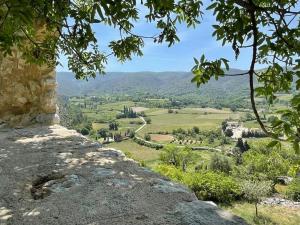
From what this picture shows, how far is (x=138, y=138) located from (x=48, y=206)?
465 ft

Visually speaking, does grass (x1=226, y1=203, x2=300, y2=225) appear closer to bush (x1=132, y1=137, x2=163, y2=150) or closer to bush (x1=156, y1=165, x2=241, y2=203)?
bush (x1=156, y1=165, x2=241, y2=203)

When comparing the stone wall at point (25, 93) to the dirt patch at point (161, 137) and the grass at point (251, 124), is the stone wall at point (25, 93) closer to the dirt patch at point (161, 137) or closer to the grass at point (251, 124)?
the dirt patch at point (161, 137)

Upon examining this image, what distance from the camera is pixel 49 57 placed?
24.6ft

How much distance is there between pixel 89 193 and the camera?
4.37 meters

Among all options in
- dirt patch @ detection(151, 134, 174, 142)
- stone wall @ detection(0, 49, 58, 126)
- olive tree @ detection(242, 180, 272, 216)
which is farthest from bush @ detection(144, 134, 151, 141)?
stone wall @ detection(0, 49, 58, 126)

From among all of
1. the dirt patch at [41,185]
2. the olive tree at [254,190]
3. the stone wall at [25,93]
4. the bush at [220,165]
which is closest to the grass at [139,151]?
the bush at [220,165]

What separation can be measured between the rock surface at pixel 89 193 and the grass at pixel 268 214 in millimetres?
48442

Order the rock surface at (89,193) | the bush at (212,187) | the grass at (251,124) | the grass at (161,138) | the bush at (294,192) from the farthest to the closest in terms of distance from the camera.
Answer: the grass at (251,124) → the grass at (161,138) → the bush at (294,192) → the bush at (212,187) → the rock surface at (89,193)

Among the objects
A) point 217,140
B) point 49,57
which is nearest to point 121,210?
point 49,57

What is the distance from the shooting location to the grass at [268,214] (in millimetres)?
52691

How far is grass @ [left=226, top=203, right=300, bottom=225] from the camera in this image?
52.7m

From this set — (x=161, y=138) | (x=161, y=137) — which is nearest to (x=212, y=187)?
(x=161, y=138)

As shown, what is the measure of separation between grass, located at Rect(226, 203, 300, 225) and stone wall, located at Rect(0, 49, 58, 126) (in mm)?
44730

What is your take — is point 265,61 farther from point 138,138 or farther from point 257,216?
point 138,138
